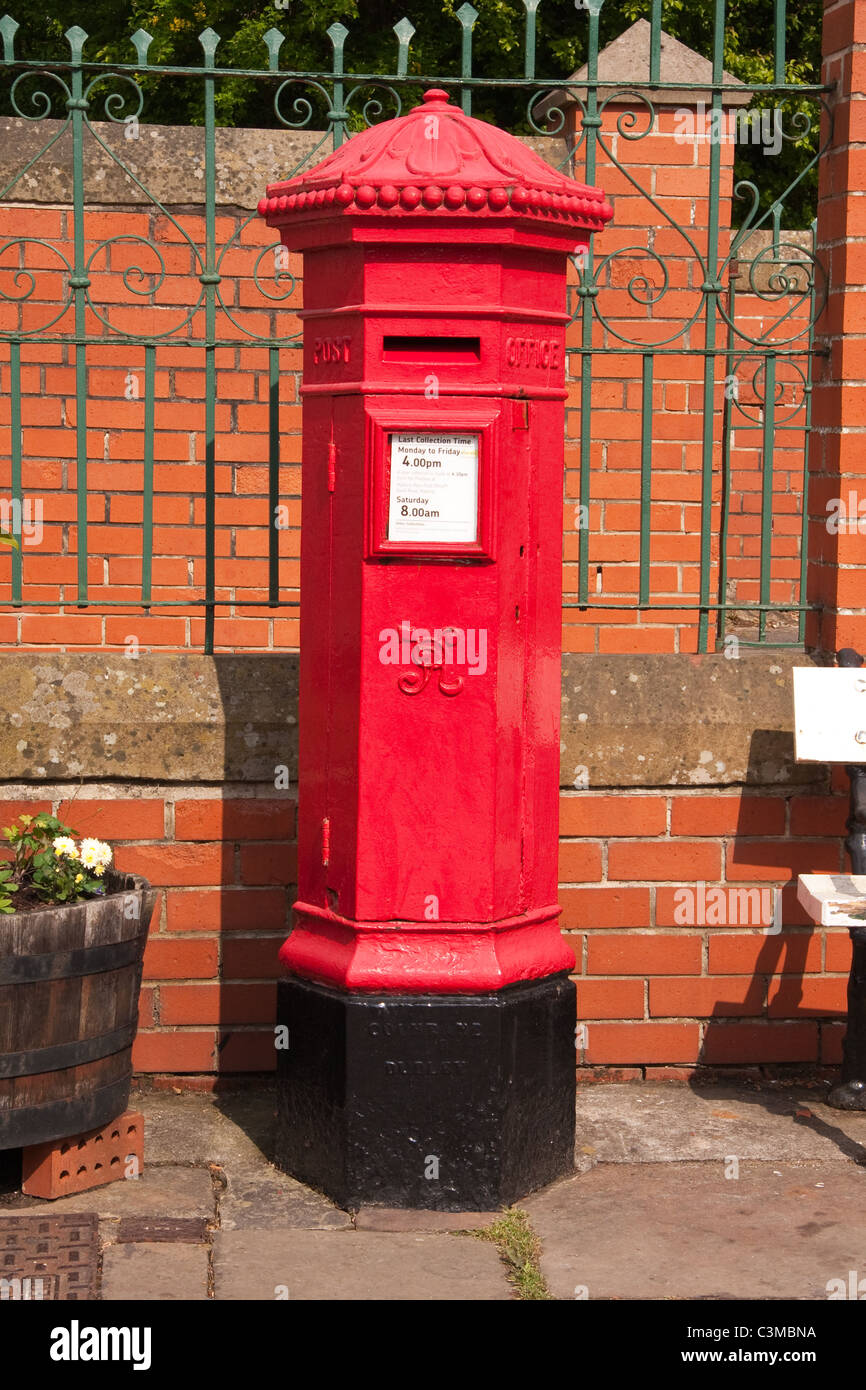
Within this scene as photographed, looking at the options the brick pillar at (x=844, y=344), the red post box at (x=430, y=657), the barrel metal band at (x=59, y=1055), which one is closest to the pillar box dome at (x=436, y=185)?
the red post box at (x=430, y=657)

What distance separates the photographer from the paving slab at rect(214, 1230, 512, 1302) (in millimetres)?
3447

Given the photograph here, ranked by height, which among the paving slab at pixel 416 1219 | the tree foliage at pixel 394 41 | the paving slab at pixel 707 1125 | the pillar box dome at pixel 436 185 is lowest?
the paving slab at pixel 416 1219

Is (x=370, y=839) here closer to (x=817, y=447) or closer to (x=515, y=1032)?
(x=515, y=1032)

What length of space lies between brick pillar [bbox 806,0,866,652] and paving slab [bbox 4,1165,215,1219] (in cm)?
228

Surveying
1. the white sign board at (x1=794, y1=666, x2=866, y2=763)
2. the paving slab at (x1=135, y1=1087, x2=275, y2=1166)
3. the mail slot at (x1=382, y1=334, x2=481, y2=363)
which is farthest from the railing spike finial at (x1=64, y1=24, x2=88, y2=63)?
the paving slab at (x1=135, y1=1087, x2=275, y2=1166)

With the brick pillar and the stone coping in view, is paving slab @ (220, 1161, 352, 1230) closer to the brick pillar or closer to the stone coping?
the stone coping

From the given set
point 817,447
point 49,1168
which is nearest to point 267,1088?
point 49,1168

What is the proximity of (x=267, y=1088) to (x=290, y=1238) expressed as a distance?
3.23 feet

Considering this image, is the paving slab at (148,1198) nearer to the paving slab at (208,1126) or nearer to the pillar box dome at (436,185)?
the paving slab at (208,1126)

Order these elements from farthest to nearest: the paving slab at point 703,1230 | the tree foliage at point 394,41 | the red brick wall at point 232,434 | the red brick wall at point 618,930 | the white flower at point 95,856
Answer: the tree foliage at point 394,41 → the red brick wall at point 232,434 → the red brick wall at point 618,930 → the white flower at point 95,856 → the paving slab at point 703,1230

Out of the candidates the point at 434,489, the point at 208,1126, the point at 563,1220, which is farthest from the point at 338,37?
the point at 563,1220

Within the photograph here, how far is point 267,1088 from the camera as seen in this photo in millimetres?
4715

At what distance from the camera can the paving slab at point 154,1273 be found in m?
3.41

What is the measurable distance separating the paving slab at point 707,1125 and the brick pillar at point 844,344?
4.24 ft
